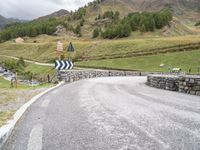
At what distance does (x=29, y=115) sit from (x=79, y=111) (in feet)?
5.19

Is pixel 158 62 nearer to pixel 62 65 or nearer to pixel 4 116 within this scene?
pixel 62 65

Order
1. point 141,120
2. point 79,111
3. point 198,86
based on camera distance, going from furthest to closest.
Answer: point 198,86
point 79,111
point 141,120

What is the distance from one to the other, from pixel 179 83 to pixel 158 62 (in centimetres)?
4930

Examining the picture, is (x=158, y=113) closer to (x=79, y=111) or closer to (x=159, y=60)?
(x=79, y=111)

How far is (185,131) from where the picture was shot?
7.32m

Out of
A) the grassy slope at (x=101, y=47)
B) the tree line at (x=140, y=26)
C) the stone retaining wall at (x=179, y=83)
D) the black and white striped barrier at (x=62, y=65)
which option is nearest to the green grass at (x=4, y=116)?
the stone retaining wall at (x=179, y=83)

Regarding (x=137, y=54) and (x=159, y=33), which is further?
(x=159, y=33)

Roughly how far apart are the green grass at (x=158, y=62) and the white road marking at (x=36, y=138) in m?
51.1

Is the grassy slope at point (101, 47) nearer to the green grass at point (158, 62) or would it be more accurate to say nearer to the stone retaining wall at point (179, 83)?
the green grass at point (158, 62)

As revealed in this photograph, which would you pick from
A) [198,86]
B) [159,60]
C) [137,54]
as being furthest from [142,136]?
[137,54]

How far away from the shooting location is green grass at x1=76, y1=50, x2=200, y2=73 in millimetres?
61256

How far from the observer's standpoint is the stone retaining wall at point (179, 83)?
1773 cm

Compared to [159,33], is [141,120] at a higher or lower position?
lower

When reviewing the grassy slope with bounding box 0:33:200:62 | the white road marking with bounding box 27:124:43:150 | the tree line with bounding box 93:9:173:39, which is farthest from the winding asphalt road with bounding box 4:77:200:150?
the tree line with bounding box 93:9:173:39
